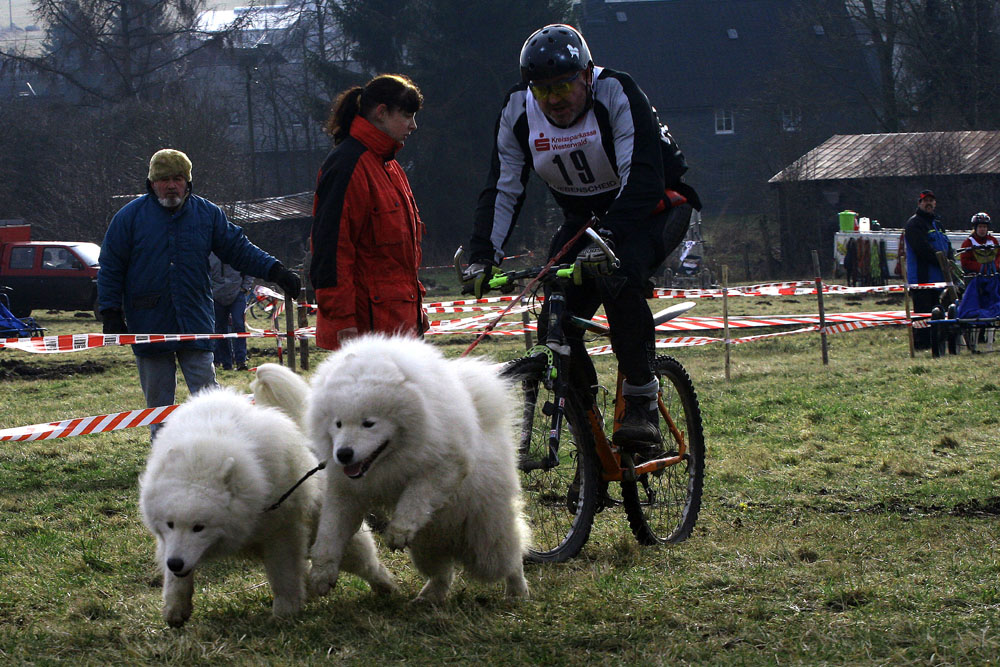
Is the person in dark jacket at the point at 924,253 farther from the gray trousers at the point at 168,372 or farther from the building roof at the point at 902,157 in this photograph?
the building roof at the point at 902,157

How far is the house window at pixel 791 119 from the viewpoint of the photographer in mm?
47500

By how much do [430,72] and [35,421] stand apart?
109 feet

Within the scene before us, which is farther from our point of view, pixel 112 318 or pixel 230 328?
pixel 230 328

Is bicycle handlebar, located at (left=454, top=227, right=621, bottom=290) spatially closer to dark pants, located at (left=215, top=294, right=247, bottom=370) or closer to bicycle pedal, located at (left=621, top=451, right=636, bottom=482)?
bicycle pedal, located at (left=621, top=451, right=636, bottom=482)

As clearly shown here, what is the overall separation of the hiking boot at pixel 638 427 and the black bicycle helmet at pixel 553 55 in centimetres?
147

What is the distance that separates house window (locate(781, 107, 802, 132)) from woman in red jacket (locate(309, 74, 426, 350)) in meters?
44.7

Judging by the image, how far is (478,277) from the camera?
14.7ft

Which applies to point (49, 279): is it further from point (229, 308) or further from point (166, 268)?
point (166, 268)

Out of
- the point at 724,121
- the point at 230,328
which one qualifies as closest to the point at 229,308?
the point at 230,328

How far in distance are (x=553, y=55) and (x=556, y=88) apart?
135 millimetres

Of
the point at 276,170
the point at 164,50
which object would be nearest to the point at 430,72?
the point at 164,50

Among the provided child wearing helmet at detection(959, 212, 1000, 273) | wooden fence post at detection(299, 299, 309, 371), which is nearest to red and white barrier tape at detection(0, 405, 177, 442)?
wooden fence post at detection(299, 299, 309, 371)

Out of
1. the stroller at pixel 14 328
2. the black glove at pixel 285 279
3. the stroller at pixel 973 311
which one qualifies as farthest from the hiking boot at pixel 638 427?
the stroller at pixel 14 328

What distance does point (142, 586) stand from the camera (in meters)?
4.79
